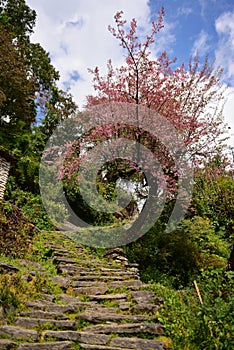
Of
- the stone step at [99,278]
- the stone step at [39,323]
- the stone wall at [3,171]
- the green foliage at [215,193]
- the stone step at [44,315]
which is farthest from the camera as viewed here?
the stone wall at [3,171]

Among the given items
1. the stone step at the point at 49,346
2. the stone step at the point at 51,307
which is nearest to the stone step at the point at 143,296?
the stone step at the point at 51,307

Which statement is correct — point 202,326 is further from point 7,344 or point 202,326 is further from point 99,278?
point 99,278

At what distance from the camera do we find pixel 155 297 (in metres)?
4.86

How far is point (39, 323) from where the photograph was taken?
3871 mm

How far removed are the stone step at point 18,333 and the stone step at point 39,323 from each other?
19cm

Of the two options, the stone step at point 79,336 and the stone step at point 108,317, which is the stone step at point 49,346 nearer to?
the stone step at point 79,336

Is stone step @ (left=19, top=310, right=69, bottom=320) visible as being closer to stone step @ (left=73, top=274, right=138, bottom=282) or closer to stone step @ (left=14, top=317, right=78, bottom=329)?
stone step @ (left=14, top=317, right=78, bottom=329)

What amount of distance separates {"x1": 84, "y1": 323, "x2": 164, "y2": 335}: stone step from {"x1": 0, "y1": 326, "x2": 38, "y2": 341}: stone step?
28.2 inches

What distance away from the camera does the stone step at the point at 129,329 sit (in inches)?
151

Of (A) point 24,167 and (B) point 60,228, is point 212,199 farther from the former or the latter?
(A) point 24,167

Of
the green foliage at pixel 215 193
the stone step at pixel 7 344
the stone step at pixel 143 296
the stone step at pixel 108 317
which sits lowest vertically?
the stone step at pixel 7 344

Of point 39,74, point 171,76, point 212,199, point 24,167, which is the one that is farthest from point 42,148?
point 212,199

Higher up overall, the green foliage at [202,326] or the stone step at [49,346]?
the green foliage at [202,326]

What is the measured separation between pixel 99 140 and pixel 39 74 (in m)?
12.8
